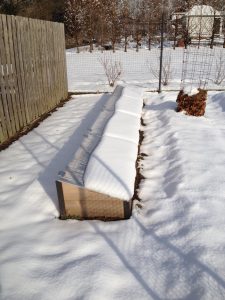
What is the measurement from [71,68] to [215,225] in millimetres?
12479

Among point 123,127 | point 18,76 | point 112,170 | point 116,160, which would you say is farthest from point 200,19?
point 112,170

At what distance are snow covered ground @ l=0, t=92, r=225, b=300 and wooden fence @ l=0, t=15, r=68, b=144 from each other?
0.95 meters

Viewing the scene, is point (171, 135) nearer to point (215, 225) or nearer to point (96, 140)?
point (96, 140)

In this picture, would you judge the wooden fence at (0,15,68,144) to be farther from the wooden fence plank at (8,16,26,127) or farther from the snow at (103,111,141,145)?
the snow at (103,111,141,145)

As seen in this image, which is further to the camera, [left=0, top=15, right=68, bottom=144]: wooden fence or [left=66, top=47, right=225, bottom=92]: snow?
[left=66, top=47, right=225, bottom=92]: snow

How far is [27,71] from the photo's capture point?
20.0 feet

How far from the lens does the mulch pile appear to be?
20.5 ft

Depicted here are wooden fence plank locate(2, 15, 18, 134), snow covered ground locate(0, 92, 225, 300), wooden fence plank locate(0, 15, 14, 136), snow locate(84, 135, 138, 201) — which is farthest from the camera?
wooden fence plank locate(2, 15, 18, 134)

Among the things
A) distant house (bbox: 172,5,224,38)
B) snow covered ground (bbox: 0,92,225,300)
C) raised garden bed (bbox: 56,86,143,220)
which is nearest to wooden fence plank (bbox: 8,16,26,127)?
snow covered ground (bbox: 0,92,225,300)

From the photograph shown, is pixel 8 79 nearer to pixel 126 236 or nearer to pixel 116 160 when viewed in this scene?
pixel 116 160

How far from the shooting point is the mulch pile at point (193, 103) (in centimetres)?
626

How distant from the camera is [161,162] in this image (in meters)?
4.36

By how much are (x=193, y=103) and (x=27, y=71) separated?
10.5 feet

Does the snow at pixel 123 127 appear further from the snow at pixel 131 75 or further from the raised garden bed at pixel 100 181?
the snow at pixel 131 75
